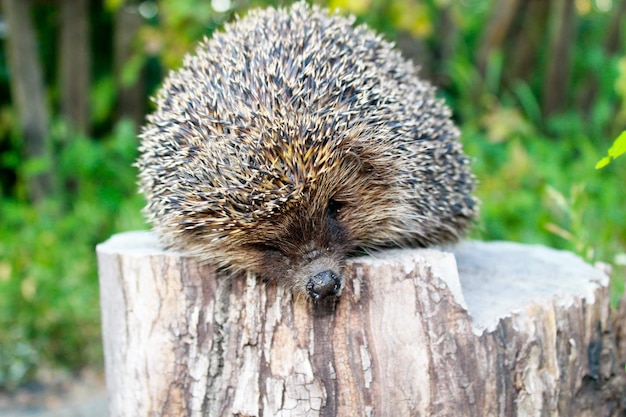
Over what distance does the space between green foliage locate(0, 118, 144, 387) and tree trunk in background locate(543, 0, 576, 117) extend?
18.6 feet

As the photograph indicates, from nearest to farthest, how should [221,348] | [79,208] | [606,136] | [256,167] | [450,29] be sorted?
1. [256,167]
2. [221,348]
3. [79,208]
4. [606,136]
5. [450,29]

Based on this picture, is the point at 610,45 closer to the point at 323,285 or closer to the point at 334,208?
the point at 334,208

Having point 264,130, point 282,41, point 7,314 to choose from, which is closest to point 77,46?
point 7,314

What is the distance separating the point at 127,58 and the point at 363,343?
7.38m

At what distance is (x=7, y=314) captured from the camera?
272 inches

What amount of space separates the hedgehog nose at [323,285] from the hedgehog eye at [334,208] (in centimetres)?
41

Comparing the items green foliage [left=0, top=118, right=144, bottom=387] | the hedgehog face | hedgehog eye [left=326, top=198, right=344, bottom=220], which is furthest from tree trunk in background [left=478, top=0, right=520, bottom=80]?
the hedgehog face

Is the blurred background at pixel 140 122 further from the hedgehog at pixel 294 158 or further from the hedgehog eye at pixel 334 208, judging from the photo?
the hedgehog eye at pixel 334 208

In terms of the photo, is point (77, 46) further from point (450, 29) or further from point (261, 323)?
point (261, 323)

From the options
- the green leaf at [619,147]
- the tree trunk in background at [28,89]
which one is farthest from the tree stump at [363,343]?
the tree trunk in background at [28,89]

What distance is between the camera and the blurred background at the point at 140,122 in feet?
22.7

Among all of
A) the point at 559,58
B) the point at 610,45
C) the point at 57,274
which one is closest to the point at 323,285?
the point at 57,274

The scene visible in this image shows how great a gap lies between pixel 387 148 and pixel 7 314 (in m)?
5.13

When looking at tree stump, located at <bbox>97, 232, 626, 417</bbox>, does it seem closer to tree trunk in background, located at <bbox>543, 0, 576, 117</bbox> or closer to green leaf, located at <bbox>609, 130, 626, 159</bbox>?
green leaf, located at <bbox>609, 130, 626, 159</bbox>
